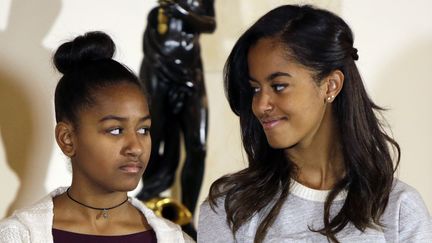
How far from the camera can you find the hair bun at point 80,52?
2562 millimetres

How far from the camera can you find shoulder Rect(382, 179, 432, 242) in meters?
2.45

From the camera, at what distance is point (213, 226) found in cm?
257

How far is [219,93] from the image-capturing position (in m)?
5.34

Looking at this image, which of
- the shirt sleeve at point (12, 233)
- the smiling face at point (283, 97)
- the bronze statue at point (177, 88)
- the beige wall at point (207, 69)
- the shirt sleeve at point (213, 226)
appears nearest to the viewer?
the shirt sleeve at point (12, 233)

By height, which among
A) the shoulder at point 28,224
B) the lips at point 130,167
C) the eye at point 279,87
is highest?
the eye at point 279,87

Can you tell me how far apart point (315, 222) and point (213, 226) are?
10.9 inches

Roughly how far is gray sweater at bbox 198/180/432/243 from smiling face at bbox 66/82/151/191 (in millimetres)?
282

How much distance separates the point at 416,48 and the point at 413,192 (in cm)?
329

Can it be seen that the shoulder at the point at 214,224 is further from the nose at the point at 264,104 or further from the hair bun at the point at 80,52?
the hair bun at the point at 80,52

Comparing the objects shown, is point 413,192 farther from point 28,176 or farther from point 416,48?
point 416,48

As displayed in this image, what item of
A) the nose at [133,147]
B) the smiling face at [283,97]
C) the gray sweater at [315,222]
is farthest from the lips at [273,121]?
the nose at [133,147]

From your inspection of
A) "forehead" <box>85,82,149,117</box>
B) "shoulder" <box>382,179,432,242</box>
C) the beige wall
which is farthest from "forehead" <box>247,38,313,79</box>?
the beige wall

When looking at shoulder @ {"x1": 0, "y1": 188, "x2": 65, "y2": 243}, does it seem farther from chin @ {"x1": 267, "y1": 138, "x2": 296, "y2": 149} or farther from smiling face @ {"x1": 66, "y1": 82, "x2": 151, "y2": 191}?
chin @ {"x1": 267, "y1": 138, "x2": 296, "y2": 149}

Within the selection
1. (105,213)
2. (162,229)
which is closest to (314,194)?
(162,229)
